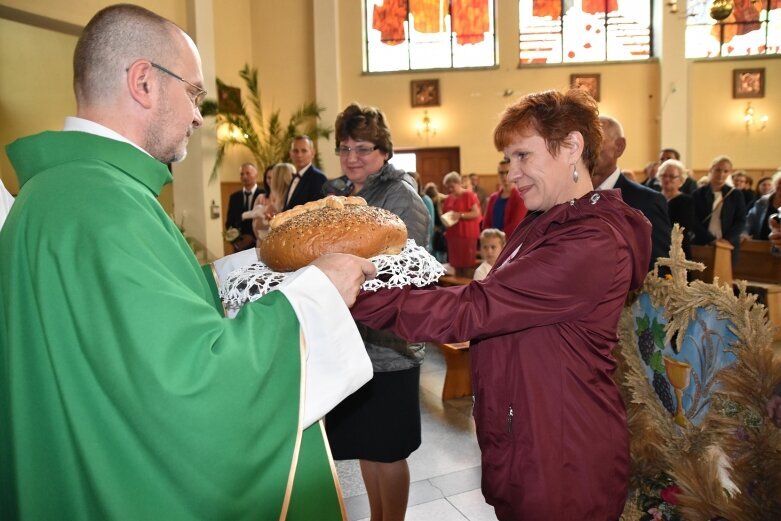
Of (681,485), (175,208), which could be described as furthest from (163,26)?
(175,208)

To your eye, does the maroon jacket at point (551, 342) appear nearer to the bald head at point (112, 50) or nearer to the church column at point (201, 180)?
the bald head at point (112, 50)

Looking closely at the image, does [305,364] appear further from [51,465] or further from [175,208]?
[175,208]

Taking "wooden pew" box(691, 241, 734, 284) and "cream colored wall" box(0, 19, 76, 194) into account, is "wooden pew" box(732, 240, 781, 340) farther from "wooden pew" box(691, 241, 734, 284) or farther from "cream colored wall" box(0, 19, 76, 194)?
"cream colored wall" box(0, 19, 76, 194)

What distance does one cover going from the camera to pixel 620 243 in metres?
1.47

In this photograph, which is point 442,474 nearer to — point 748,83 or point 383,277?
point 383,277

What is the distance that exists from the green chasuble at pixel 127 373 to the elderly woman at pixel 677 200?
13.3 feet

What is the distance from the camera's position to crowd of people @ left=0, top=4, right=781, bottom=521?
3.71 ft

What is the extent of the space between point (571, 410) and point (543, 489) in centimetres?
19

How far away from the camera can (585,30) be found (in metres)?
14.8

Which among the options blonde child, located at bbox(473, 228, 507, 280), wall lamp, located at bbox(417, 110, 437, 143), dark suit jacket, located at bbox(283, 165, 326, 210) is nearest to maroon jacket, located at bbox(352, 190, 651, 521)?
dark suit jacket, located at bbox(283, 165, 326, 210)

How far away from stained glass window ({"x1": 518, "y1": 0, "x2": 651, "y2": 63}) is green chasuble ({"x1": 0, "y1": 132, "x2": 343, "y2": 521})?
1467 cm

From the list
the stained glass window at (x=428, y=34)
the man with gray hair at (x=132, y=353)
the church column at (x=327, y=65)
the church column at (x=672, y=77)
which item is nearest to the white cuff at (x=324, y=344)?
the man with gray hair at (x=132, y=353)

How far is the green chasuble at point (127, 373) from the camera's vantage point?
1.11m

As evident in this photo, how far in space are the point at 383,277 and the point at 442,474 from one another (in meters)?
2.21
